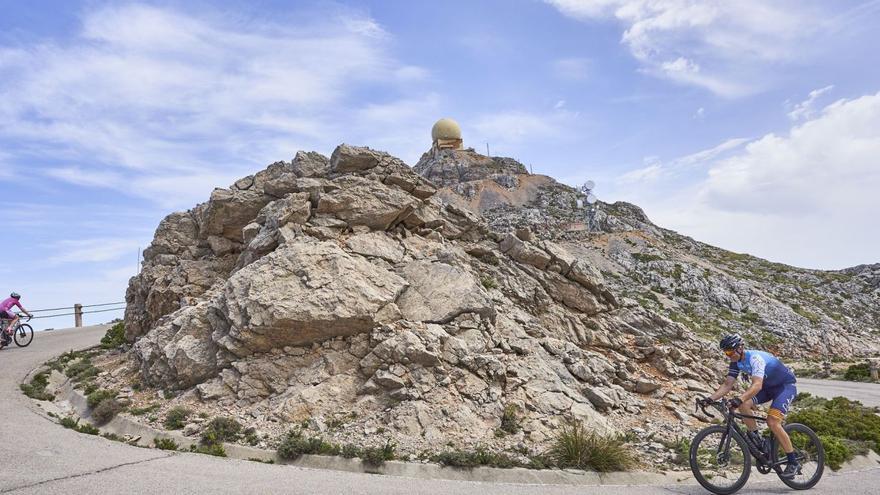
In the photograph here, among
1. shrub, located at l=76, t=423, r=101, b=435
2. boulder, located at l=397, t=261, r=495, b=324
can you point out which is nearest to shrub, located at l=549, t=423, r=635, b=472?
boulder, located at l=397, t=261, r=495, b=324

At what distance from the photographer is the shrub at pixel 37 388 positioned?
15641mm

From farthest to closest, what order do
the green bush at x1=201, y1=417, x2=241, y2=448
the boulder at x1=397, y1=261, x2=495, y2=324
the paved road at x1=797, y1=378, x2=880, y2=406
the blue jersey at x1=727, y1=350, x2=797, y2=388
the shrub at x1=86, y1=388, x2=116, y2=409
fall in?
the paved road at x1=797, y1=378, x2=880, y2=406 < the boulder at x1=397, y1=261, x2=495, y2=324 < the shrub at x1=86, y1=388, x2=116, y2=409 < the green bush at x1=201, y1=417, x2=241, y2=448 < the blue jersey at x1=727, y1=350, x2=797, y2=388

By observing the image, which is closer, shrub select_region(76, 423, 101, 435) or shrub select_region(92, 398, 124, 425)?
shrub select_region(76, 423, 101, 435)

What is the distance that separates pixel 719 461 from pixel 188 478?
8867 millimetres

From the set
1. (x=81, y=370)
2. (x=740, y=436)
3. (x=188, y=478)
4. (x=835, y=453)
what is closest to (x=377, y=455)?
(x=188, y=478)

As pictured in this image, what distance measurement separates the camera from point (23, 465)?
30.6ft

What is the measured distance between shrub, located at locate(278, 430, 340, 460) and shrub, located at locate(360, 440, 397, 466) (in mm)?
684

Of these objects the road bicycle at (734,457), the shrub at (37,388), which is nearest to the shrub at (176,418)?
the shrub at (37,388)

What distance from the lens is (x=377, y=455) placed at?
400 inches

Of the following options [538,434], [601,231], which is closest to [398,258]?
[538,434]

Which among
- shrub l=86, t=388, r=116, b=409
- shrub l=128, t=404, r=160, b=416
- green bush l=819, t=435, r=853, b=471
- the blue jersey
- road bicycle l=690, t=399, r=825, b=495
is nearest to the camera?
road bicycle l=690, t=399, r=825, b=495

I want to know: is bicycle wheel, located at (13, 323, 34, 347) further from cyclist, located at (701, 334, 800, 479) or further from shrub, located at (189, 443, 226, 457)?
cyclist, located at (701, 334, 800, 479)

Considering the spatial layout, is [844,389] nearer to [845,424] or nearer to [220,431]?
[845,424]

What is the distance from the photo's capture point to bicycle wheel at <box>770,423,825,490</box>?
346 inches
